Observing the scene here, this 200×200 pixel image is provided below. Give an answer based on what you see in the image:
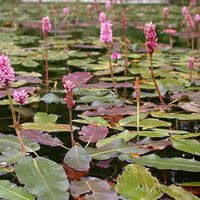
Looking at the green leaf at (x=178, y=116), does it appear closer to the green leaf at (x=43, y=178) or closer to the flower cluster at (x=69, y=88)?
the flower cluster at (x=69, y=88)

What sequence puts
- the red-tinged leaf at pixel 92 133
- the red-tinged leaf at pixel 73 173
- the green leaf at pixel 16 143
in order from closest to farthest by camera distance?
the red-tinged leaf at pixel 73 173 → the green leaf at pixel 16 143 → the red-tinged leaf at pixel 92 133

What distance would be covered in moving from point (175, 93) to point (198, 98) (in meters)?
0.18

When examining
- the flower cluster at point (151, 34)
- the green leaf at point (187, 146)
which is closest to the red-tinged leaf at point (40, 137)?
the green leaf at point (187, 146)

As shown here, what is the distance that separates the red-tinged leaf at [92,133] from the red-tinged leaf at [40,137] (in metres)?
0.08

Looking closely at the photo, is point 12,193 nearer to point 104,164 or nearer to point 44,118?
point 104,164

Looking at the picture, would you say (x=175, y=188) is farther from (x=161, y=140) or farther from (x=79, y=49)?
(x=79, y=49)

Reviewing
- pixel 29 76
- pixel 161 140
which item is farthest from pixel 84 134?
pixel 29 76

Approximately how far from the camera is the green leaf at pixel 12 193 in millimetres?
672

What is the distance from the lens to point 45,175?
77 centimetres

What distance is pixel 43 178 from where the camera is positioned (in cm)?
75

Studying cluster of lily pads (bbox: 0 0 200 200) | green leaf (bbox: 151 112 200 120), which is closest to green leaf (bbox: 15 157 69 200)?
cluster of lily pads (bbox: 0 0 200 200)

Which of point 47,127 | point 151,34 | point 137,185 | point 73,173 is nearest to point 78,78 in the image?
point 151,34

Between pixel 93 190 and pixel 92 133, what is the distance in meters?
0.34

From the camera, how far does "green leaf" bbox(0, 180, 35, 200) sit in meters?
0.67
